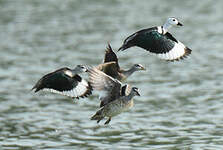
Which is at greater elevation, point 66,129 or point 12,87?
point 12,87

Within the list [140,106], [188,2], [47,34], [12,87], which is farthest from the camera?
[188,2]

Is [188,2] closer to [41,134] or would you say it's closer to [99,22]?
[99,22]

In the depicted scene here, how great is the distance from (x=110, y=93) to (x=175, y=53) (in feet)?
4.17

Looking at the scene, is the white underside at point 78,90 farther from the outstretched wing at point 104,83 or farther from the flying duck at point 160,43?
the flying duck at point 160,43

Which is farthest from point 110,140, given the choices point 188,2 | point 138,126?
point 188,2

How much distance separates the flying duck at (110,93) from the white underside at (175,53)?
0.69m

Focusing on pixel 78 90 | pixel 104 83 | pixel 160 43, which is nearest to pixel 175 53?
pixel 160 43

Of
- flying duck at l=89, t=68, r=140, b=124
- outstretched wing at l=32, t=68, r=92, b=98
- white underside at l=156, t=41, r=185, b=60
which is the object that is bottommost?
flying duck at l=89, t=68, r=140, b=124

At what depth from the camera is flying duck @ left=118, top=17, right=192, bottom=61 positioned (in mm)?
10484

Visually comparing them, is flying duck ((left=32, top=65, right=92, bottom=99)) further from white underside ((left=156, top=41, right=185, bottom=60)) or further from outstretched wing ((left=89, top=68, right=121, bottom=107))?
white underside ((left=156, top=41, right=185, bottom=60))

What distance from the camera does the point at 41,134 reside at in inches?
492

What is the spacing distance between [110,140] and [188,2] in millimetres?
14024

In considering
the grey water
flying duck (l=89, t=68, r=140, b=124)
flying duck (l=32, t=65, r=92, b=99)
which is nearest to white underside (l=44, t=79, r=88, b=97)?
flying duck (l=32, t=65, r=92, b=99)

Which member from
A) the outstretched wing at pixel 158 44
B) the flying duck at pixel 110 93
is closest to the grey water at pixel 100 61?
the flying duck at pixel 110 93
